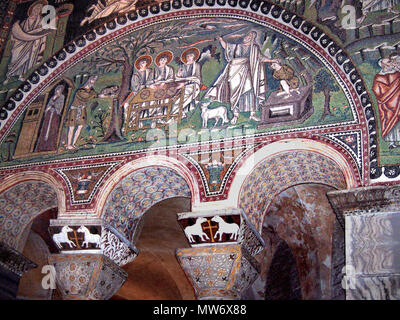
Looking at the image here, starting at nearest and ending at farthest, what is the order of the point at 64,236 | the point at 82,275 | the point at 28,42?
the point at 82,275, the point at 64,236, the point at 28,42

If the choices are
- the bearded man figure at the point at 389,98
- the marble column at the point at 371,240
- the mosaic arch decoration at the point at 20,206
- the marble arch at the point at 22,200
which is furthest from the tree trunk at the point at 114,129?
the bearded man figure at the point at 389,98

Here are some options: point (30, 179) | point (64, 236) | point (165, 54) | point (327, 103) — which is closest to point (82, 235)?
point (64, 236)

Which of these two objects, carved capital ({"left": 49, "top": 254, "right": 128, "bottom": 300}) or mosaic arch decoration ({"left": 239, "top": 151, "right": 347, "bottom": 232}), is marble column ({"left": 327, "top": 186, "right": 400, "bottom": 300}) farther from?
carved capital ({"left": 49, "top": 254, "right": 128, "bottom": 300})

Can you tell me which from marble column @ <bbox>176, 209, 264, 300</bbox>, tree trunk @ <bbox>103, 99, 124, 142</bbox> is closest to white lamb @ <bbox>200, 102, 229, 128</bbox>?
tree trunk @ <bbox>103, 99, 124, 142</bbox>

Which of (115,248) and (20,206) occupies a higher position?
(20,206)

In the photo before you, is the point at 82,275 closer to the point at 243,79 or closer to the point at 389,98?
the point at 243,79

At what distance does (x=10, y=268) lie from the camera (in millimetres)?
8953

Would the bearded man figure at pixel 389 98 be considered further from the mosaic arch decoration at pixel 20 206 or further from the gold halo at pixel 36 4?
the gold halo at pixel 36 4

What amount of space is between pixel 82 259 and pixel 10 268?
5.01 ft

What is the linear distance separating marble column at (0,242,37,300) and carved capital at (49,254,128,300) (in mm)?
972

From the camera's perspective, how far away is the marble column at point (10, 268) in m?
8.78

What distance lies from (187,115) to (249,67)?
1119mm

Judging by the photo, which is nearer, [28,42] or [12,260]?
[12,260]
